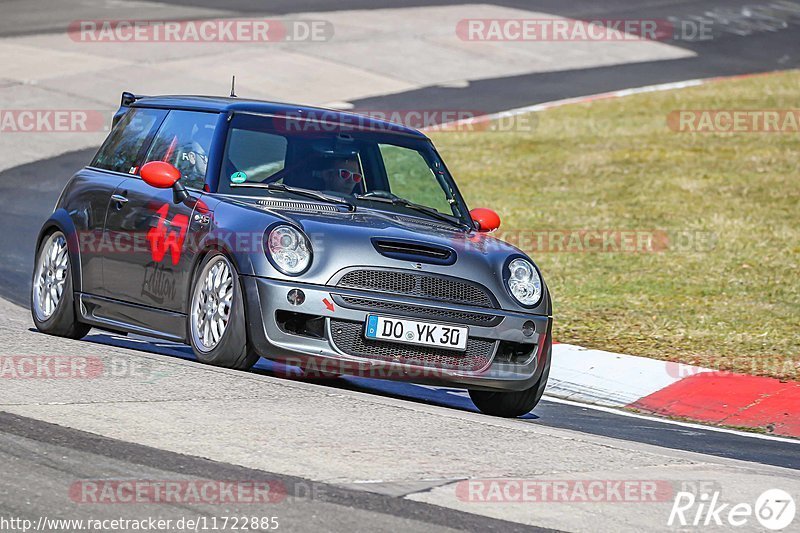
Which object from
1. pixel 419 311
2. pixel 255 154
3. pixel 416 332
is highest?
pixel 255 154

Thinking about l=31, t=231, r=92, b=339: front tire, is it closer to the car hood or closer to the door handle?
the door handle

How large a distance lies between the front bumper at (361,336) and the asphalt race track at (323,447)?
209 mm

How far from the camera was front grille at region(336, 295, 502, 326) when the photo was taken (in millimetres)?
7582

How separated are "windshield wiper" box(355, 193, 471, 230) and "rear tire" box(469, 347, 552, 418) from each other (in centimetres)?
105

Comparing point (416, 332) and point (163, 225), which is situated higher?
point (163, 225)

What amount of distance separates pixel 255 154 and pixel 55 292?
5.85 ft

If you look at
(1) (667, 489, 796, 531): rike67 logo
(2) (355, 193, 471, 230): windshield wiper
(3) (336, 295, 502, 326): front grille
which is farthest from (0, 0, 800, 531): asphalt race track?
(2) (355, 193, 471, 230): windshield wiper

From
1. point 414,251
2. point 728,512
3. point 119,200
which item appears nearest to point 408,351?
point 414,251

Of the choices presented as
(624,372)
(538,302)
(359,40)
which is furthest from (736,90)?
(538,302)

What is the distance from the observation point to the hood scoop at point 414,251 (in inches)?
304

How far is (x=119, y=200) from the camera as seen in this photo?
8.81 meters

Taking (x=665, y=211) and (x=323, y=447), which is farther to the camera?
(x=665, y=211)

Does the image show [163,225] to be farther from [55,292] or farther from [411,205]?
[411,205]

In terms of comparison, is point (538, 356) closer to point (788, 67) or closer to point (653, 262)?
point (653, 262)
